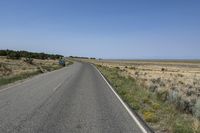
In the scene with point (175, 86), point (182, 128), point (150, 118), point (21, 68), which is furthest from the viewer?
point (21, 68)

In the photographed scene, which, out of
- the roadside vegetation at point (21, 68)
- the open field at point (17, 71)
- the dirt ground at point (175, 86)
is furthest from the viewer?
the roadside vegetation at point (21, 68)

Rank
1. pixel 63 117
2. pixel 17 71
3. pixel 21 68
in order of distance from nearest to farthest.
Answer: pixel 63 117, pixel 17 71, pixel 21 68

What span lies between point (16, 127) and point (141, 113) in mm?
4925

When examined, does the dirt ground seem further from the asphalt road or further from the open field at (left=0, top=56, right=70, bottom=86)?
the open field at (left=0, top=56, right=70, bottom=86)

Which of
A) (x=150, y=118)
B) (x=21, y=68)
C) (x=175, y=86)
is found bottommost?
(x=21, y=68)

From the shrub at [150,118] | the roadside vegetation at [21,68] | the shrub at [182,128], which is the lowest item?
the roadside vegetation at [21,68]

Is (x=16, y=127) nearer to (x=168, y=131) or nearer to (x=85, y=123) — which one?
(x=85, y=123)

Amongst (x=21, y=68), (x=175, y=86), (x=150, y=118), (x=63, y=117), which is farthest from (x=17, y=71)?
(x=150, y=118)

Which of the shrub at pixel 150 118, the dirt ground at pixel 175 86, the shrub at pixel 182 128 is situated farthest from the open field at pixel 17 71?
the shrub at pixel 182 128

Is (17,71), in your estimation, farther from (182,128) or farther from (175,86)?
(182,128)

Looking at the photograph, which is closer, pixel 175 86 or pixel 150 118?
pixel 150 118

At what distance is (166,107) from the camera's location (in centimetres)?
1238

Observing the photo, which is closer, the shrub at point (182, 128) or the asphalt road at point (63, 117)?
the asphalt road at point (63, 117)

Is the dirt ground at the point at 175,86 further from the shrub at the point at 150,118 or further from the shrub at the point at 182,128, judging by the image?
the shrub at the point at 182,128
